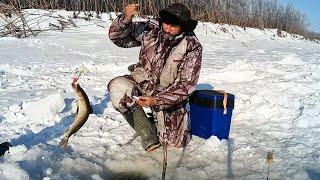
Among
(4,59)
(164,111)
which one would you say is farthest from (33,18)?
(164,111)

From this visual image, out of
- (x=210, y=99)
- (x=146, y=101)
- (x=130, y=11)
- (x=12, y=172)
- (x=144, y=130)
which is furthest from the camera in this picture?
(x=210, y=99)

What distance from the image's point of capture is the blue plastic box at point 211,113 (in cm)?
407

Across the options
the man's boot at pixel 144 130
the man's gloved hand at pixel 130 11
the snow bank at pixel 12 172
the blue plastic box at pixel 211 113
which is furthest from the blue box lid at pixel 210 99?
the snow bank at pixel 12 172

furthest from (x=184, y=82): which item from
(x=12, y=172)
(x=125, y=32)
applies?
(x=12, y=172)

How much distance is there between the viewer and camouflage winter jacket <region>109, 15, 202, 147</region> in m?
3.76

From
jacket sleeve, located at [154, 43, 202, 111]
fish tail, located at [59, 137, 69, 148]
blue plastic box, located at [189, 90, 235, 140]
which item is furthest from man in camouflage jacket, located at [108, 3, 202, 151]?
fish tail, located at [59, 137, 69, 148]

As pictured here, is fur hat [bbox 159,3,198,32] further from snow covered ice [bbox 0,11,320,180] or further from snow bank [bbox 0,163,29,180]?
snow bank [bbox 0,163,29,180]

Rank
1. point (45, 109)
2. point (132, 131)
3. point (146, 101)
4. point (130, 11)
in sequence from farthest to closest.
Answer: point (45, 109), point (132, 131), point (130, 11), point (146, 101)

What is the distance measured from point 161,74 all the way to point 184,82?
27 cm

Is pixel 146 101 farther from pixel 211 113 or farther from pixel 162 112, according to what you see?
pixel 211 113

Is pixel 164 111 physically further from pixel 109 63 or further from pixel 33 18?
pixel 33 18

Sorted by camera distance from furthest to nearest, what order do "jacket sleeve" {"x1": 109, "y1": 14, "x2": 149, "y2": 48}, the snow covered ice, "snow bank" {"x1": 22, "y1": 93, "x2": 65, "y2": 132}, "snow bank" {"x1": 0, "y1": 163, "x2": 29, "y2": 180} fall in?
"snow bank" {"x1": 22, "y1": 93, "x2": 65, "y2": 132} < "jacket sleeve" {"x1": 109, "y1": 14, "x2": 149, "y2": 48} < the snow covered ice < "snow bank" {"x1": 0, "y1": 163, "x2": 29, "y2": 180}

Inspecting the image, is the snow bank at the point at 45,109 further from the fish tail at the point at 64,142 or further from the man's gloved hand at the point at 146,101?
the man's gloved hand at the point at 146,101

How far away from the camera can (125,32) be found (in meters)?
3.95
